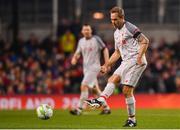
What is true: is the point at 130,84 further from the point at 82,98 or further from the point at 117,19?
the point at 82,98

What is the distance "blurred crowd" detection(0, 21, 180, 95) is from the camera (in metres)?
30.6

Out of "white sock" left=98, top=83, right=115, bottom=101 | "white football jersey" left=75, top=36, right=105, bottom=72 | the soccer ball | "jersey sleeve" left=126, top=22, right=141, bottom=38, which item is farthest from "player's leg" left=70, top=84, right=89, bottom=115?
"jersey sleeve" left=126, top=22, right=141, bottom=38

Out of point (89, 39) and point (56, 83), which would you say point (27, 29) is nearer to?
point (56, 83)

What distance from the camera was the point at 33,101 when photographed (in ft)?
98.6

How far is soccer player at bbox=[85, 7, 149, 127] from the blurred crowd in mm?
13534

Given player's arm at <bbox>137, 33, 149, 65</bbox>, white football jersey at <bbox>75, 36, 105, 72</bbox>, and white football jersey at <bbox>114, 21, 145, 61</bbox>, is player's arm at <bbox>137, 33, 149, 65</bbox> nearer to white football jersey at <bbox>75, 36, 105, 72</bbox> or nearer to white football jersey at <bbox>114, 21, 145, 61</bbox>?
white football jersey at <bbox>114, 21, 145, 61</bbox>

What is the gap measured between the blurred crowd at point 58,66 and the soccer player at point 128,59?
13534mm

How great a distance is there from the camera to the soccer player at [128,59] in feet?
53.0

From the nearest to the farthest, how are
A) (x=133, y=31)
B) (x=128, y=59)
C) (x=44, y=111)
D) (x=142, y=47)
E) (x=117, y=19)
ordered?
(x=142, y=47), (x=117, y=19), (x=133, y=31), (x=128, y=59), (x=44, y=111)

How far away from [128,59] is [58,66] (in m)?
15.9

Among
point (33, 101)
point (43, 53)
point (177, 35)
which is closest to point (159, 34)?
point (177, 35)

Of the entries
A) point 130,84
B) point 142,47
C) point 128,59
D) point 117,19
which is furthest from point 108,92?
point 117,19

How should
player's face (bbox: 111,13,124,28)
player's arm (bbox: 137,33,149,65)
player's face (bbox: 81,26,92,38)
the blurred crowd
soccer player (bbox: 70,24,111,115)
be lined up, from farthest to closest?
the blurred crowd → soccer player (bbox: 70,24,111,115) → player's face (bbox: 81,26,92,38) → player's face (bbox: 111,13,124,28) → player's arm (bbox: 137,33,149,65)

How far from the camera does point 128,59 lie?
1648cm
